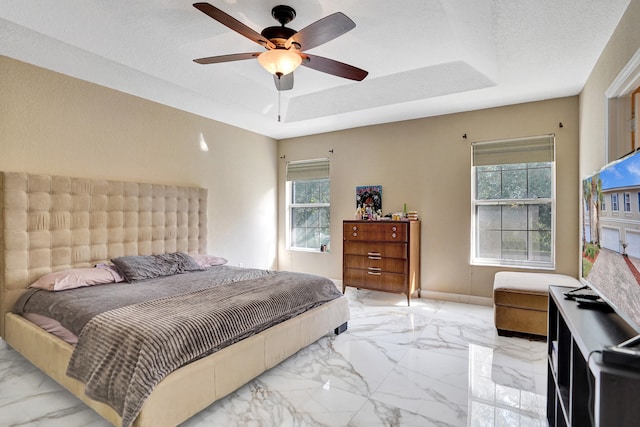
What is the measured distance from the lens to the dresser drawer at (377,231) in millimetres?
4191

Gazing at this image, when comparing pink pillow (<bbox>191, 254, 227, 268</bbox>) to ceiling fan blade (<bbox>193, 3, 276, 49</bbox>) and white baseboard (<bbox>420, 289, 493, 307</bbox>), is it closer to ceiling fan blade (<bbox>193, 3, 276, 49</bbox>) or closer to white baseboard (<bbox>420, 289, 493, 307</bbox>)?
ceiling fan blade (<bbox>193, 3, 276, 49</bbox>)

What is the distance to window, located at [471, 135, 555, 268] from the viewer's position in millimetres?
3891

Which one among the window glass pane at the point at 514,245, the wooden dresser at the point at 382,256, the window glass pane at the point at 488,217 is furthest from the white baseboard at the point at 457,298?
the window glass pane at the point at 488,217

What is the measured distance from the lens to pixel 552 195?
3840 millimetres

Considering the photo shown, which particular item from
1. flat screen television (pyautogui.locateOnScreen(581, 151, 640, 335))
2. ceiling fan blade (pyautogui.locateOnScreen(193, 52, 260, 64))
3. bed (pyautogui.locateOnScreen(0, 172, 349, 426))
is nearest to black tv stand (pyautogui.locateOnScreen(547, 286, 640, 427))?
flat screen television (pyautogui.locateOnScreen(581, 151, 640, 335))

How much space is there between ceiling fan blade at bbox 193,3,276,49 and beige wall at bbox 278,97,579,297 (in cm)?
289

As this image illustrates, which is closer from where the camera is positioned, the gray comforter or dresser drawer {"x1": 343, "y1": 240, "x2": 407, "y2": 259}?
the gray comforter

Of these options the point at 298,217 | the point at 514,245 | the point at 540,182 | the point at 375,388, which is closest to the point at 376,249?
the point at 514,245

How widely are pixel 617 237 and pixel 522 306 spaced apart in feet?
6.23

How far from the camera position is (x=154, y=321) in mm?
1901

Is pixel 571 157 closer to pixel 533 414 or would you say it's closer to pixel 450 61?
pixel 450 61

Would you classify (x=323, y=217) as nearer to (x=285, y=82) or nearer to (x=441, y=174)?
(x=441, y=174)

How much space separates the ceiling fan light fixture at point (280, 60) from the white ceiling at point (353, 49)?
450 mm

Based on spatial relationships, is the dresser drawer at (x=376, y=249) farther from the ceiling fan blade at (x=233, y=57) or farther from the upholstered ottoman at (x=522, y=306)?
the ceiling fan blade at (x=233, y=57)
